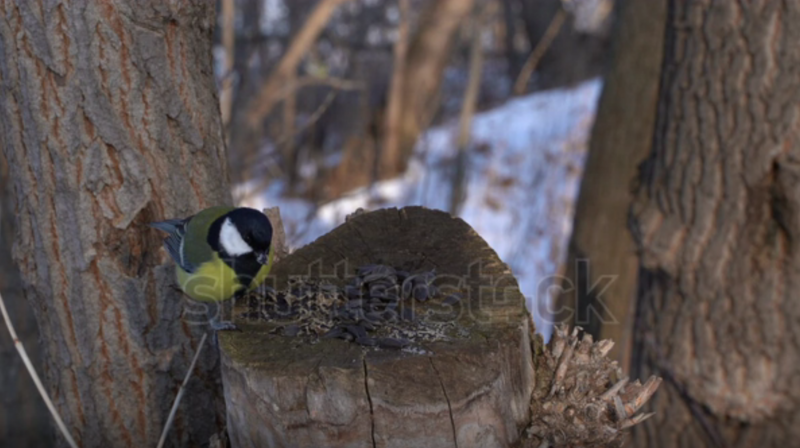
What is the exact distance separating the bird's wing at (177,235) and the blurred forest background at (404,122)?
96.8 inches

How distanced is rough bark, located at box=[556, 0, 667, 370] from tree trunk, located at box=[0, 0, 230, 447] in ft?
7.67

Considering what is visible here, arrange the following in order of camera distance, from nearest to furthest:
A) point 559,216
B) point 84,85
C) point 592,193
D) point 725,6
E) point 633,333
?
point 84,85 → point 725,6 → point 633,333 → point 592,193 → point 559,216

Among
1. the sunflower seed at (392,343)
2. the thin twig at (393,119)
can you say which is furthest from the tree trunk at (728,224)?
the thin twig at (393,119)

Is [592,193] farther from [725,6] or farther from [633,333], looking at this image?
[725,6]

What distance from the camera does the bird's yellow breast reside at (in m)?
2.15

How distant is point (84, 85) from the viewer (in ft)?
6.80

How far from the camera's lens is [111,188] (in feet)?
6.98

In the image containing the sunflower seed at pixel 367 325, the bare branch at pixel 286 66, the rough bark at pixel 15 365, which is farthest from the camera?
the bare branch at pixel 286 66

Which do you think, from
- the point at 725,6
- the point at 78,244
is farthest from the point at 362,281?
the point at 725,6

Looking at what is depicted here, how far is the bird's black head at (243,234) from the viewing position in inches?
80.7

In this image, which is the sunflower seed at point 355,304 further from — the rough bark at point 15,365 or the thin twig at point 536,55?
the thin twig at point 536,55

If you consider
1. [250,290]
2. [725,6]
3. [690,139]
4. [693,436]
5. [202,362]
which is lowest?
[693,436]

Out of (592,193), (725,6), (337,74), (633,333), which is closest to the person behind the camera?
(725,6)

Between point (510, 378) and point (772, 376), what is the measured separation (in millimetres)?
1747
